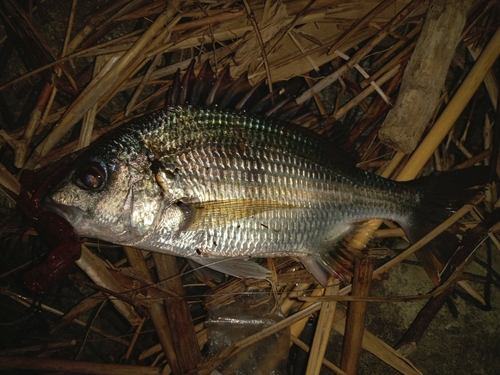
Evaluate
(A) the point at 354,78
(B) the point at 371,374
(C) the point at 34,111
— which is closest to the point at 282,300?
(B) the point at 371,374

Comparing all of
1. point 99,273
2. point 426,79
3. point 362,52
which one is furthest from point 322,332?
point 362,52

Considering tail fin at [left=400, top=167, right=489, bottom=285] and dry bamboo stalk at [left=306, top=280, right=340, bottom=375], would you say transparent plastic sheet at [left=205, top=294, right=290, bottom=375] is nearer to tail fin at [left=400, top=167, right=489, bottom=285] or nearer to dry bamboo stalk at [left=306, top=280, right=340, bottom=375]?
dry bamboo stalk at [left=306, top=280, right=340, bottom=375]

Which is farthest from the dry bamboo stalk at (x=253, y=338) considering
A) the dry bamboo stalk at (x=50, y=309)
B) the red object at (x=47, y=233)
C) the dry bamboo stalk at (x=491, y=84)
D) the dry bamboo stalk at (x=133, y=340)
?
the dry bamboo stalk at (x=491, y=84)

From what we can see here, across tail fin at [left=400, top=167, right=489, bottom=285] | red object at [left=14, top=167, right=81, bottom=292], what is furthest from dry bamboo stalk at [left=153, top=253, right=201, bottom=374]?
tail fin at [left=400, top=167, right=489, bottom=285]

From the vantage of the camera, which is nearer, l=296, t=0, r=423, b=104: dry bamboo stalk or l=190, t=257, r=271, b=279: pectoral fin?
l=190, t=257, r=271, b=279: pectoral fin

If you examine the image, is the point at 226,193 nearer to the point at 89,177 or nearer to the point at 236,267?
the point at 236,267

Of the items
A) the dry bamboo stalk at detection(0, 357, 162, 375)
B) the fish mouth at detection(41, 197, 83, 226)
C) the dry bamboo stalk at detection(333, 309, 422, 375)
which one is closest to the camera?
the fish mouth at detection(41, 197, 83, 226)

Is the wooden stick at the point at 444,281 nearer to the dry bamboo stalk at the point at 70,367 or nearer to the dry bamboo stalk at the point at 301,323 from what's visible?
the dry bamboo stalk at the point at 301,323

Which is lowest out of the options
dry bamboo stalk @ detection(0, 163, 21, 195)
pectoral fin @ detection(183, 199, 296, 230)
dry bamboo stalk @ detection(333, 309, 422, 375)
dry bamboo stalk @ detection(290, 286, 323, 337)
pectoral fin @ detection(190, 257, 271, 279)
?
dry bamboo stalk @ detection(333, 309, 422, 375)
